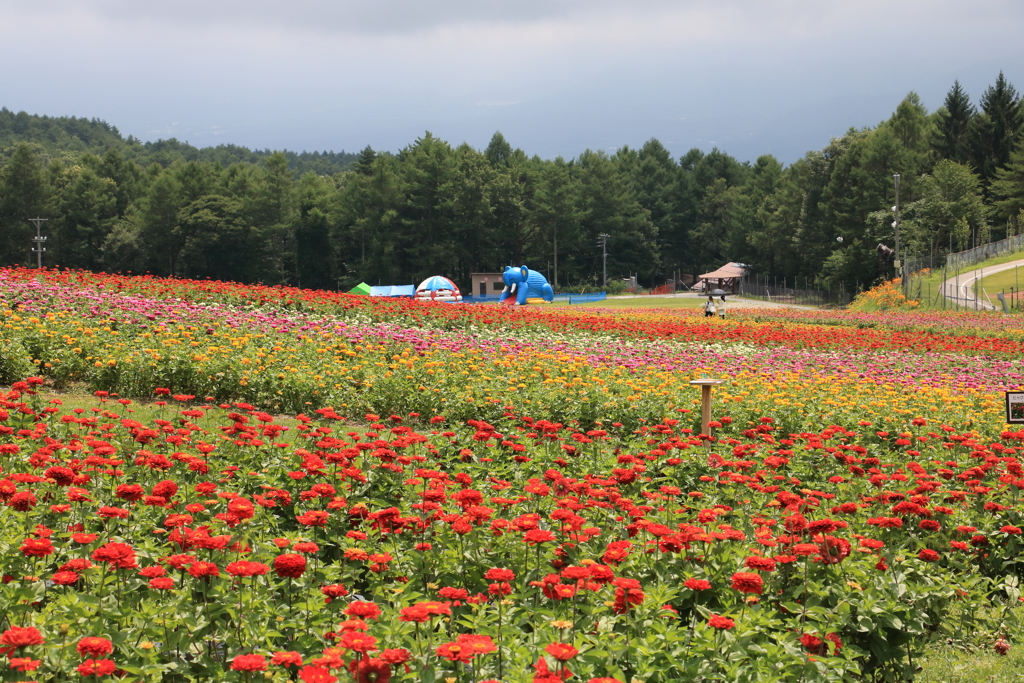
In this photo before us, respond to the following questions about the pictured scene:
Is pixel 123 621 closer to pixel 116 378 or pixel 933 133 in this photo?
pixel 116 378

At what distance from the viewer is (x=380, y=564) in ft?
13.7

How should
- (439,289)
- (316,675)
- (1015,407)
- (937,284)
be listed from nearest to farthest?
(316,675), (1015,407), (937,284), (439,289)

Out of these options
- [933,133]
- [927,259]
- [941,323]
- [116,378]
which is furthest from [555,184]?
[116,378]

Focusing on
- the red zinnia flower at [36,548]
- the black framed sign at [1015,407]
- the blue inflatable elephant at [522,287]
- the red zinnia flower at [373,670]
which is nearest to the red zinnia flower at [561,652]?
the red zinnia flower at [373,670]

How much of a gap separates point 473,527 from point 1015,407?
5.05 meters

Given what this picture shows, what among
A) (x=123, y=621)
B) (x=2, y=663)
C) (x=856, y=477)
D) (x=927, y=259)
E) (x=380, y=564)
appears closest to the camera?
(x=2, y=663)

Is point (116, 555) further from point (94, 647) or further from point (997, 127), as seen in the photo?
point (997, 127)

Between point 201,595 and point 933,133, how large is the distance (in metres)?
85.8

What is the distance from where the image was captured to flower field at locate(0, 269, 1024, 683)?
3.59m

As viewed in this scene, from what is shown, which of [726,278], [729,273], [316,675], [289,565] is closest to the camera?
[316,675]

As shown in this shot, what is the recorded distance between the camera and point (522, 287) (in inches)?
2264

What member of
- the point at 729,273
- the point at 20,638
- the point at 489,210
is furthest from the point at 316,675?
the point at 729,273

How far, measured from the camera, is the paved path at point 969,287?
37344mm

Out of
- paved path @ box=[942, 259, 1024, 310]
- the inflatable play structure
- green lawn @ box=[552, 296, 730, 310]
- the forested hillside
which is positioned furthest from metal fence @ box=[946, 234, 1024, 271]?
the inflatable play structure
